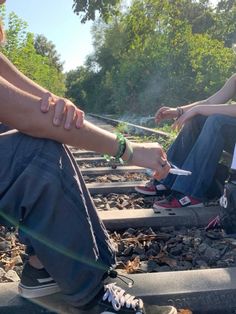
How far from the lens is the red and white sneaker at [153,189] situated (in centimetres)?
379

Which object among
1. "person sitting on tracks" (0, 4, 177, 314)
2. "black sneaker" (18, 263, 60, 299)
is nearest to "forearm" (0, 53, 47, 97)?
"person sitting on tracks" (0, 4, 177, 314)

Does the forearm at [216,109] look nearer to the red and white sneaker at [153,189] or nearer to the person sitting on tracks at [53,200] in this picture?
the red and white sneaker at [153,189]

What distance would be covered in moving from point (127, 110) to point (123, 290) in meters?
24.0

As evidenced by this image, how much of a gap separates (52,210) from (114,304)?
1.38ft

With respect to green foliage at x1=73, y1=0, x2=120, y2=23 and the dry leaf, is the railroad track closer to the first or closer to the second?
the dry leaf

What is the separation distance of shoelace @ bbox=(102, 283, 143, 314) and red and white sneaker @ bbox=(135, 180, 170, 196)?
212 centimetres

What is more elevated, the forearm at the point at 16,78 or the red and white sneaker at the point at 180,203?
the forearm at the point at 16,78

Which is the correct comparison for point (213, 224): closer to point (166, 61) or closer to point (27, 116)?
point (27, 116)

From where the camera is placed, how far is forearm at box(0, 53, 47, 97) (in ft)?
7.25

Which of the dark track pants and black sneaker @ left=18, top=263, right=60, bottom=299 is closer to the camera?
the dark track pants

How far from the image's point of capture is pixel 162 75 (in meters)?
21.2

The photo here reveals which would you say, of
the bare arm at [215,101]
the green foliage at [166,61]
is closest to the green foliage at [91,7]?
the green foliage at [166,61]

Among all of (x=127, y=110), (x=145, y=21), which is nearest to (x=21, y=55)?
(x=127, y=110)

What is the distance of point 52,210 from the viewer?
1576 millimetres
